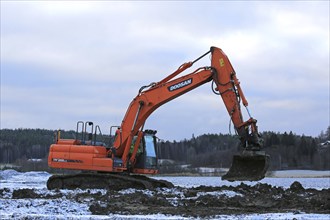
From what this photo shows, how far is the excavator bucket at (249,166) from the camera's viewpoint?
18.1m

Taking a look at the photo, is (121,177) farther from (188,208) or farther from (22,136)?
(22,136)

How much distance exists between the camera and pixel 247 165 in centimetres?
1853

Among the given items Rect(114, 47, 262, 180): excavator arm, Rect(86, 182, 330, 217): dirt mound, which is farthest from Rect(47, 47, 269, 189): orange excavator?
Rect(86, 182, 330, 217): dirt mound

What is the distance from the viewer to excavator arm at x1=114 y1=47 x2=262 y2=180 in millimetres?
19719

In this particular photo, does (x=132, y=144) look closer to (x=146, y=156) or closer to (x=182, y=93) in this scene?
(x=146, y=156)

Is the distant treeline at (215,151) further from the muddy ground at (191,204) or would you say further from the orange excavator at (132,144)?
the muddy ground at (191,204)

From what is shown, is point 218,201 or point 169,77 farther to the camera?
point 169,77

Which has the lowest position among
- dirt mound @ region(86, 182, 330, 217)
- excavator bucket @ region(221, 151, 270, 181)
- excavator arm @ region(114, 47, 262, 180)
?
dirt mound @ region(86, 182, 330, 217)

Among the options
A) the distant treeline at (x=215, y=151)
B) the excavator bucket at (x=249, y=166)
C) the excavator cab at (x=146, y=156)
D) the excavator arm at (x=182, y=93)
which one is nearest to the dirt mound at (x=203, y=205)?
the excavator bucket at (x=249, y=166)

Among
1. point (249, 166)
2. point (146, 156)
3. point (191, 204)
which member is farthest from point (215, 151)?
point (191, 204)

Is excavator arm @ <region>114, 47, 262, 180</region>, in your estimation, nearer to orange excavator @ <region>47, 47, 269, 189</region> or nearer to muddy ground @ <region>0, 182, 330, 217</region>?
orange excavator @ <region>47, 47, 269, 189</region>

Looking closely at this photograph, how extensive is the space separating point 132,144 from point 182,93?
8.59 ft

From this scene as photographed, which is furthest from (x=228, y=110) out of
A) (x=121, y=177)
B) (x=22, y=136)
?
(x=22, y=136)

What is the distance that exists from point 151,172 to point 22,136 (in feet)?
260
